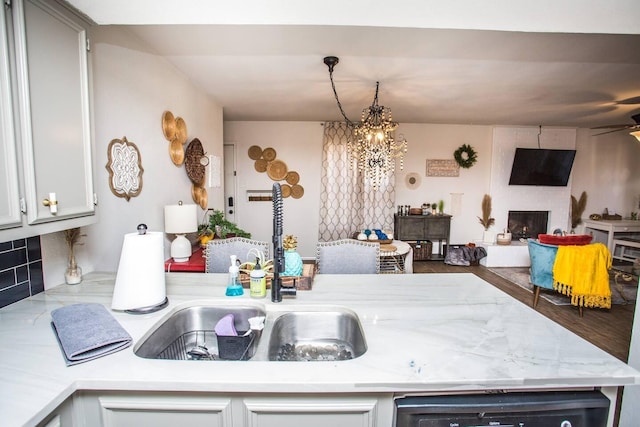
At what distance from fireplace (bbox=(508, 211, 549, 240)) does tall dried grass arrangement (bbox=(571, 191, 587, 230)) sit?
530 millimetres

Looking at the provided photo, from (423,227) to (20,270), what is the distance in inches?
199

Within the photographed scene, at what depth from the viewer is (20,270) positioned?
1.30m

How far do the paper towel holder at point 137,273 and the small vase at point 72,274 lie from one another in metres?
0.49

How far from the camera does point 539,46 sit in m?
2.28

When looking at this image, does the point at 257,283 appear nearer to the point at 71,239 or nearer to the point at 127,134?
the point at 71,239

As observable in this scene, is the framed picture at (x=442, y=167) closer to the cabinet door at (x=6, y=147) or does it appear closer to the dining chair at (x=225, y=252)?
the dining chair at (x=225, y=252)

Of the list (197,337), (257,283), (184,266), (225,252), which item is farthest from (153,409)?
(184,266)

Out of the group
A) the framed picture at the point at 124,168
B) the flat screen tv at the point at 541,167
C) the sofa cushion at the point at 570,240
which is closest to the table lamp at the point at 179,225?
the framed picture at the point at 124,168

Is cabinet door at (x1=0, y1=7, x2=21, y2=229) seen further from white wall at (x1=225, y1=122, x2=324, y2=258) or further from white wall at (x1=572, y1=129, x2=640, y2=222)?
white wall at (x1=572, y1=129, x2=640, y2=222)

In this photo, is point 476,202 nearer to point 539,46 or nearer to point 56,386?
point 539,46

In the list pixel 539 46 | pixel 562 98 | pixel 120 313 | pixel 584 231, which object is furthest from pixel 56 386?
pixel 584 231

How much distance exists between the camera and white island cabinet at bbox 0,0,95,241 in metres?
0.98

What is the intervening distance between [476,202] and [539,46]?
12.2ft

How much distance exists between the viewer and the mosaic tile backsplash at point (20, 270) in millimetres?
1238
